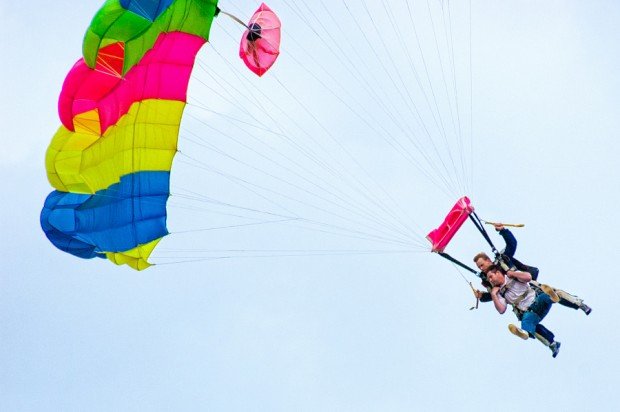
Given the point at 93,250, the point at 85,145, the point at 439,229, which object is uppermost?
the point at 439,229

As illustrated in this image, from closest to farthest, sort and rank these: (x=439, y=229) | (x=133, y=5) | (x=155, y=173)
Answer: (x=133, y=5) → (x=439, y=229) → (x=155, y=173)

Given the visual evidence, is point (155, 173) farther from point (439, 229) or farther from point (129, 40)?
point (439, 229)

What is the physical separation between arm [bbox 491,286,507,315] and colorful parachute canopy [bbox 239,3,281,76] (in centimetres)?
462

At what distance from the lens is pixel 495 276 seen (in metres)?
15.4

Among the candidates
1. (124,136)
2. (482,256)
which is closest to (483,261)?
(482,256)

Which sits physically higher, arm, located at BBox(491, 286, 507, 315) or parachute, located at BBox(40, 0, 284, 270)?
arm, located at BBox(491, 286, 507, 315)

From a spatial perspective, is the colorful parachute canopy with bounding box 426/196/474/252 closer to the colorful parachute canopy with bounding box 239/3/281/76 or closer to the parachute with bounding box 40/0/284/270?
the colorful parachute canopy with bounding box 239/3/281/76

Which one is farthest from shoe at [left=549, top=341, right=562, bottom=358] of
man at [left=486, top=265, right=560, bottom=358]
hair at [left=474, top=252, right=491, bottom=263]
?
hair at [left=474, top=252, right=491, bottom=263]

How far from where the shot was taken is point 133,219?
1683cm

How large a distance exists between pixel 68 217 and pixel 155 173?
1567 millimetres

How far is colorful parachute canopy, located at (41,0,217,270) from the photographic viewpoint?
15.7 meters

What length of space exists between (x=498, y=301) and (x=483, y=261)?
0.64 metres

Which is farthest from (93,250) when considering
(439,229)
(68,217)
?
(439,229)

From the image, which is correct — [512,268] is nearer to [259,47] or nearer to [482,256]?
[482,256]
